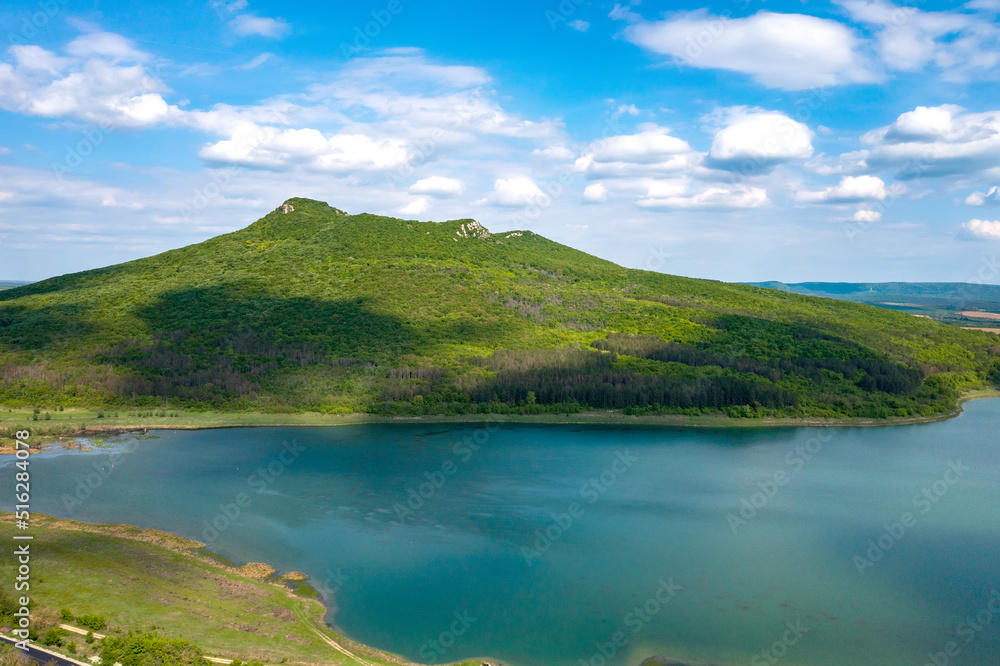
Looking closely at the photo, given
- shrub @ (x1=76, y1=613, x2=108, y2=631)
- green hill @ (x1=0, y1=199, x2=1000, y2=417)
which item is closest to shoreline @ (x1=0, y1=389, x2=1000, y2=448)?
green hill @ (x1=0, y1=199, x2=1000, y2=417)

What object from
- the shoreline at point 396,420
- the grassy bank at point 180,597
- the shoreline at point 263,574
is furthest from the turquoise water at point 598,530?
the shoreline at point 396,420

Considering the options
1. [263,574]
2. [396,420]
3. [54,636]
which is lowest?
[263,574]

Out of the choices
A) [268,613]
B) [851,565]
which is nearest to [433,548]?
[268,613]

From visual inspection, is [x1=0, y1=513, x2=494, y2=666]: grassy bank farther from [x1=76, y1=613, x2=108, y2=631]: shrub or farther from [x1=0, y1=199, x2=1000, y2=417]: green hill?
[x1=0, y1=199, x2=1000, y2=417]: green hill

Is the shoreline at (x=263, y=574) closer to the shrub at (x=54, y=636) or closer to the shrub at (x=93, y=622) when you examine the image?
the shrub at (x=93, y=622)

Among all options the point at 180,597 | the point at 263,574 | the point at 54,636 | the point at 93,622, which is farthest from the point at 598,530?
the point at 54,636

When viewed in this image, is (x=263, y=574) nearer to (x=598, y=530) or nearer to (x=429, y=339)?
(x=598, y=530)
